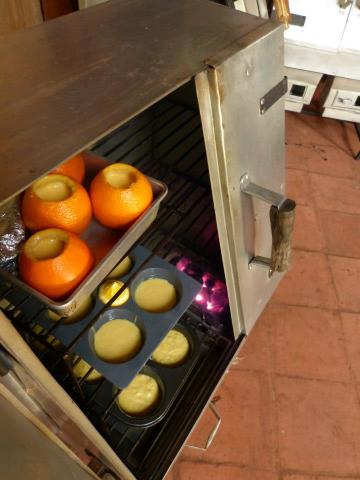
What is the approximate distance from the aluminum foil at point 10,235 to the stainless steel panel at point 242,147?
0.30 m

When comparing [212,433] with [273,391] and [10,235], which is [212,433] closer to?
[273,391]

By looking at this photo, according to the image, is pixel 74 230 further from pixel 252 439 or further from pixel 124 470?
pixel 252 439

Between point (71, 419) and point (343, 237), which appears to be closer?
point (71, 419)

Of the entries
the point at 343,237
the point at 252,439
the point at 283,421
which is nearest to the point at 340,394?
the point at 283,421

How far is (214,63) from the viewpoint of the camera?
520 mm

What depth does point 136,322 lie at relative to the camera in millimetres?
746

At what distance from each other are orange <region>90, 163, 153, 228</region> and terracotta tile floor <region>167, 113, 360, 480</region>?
77 cm

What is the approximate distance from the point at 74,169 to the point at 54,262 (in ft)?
0.64

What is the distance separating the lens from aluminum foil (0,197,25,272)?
0.53m

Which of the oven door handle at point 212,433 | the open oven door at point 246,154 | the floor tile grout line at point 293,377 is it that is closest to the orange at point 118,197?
the open oven door at point 246,154

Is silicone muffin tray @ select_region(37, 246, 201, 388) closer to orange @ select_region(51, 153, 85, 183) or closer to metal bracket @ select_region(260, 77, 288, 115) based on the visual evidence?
orange @ select_region(51, 153, 85, 183)

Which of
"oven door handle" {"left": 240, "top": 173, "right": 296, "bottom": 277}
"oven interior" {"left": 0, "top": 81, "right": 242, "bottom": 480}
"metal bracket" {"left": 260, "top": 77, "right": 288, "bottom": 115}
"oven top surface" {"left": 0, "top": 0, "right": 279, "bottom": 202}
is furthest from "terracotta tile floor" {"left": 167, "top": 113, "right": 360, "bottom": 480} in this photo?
"oven top surface" {"left": 0, "top": 0, "right": 279, "bottom": 202}

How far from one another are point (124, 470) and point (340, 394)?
799 mm

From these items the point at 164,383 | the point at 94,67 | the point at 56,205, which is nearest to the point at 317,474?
the point at 164,383
